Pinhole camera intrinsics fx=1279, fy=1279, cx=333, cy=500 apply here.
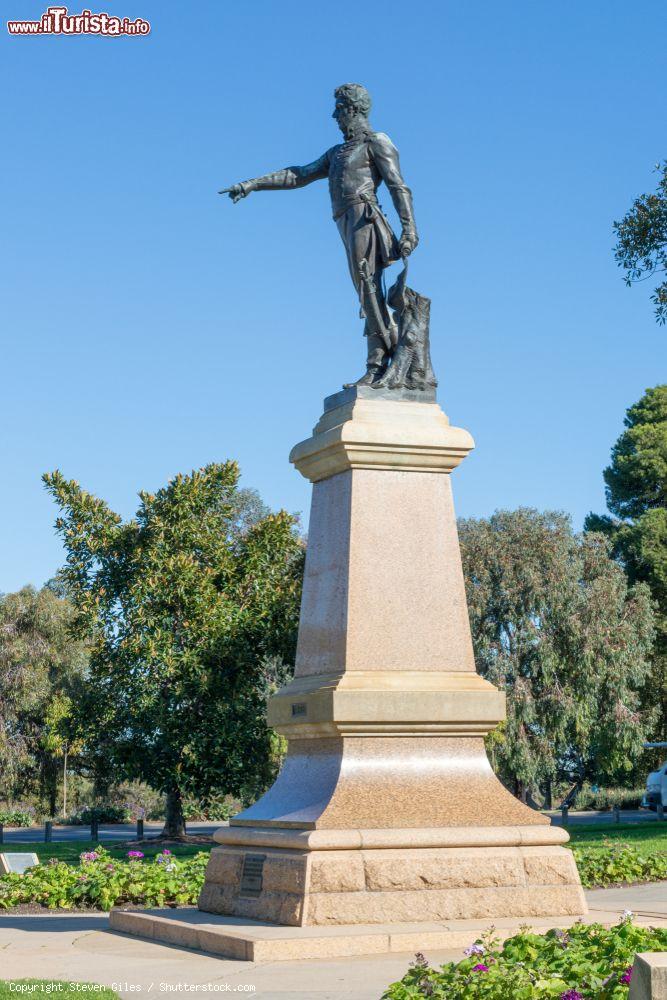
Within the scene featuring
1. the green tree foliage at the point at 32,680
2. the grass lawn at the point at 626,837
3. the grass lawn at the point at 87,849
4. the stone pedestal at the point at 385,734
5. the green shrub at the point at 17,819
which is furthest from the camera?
the green tree foliage at the point at 32,680

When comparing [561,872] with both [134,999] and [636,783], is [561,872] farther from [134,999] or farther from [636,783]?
[636,783]

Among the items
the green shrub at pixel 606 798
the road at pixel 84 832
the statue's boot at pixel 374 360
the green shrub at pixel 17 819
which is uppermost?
the statue's boot at pixel 374 360

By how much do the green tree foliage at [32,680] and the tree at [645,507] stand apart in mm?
18867

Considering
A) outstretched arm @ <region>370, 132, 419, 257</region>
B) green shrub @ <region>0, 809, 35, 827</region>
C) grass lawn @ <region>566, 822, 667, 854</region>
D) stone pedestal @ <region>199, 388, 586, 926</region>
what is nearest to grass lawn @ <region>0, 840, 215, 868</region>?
grass lawn @ <region>566, 822, 667, 854</region>

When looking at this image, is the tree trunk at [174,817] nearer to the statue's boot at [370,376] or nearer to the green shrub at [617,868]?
the green shrub at [617,868]

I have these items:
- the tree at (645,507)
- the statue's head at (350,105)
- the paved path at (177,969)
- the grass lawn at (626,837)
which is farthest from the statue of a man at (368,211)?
the tree at (645,507)

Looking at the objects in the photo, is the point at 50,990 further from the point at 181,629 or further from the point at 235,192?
the point at 181,629

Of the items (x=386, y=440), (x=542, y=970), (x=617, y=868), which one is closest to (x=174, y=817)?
(x=617, y=868)

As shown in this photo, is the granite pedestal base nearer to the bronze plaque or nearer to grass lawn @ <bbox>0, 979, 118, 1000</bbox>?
the bronze plaque

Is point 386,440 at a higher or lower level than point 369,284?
lower

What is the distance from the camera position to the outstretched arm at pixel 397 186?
10086mm

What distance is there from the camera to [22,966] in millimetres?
7656

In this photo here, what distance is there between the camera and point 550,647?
3372 cm

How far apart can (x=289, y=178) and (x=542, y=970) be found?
7027 mm
